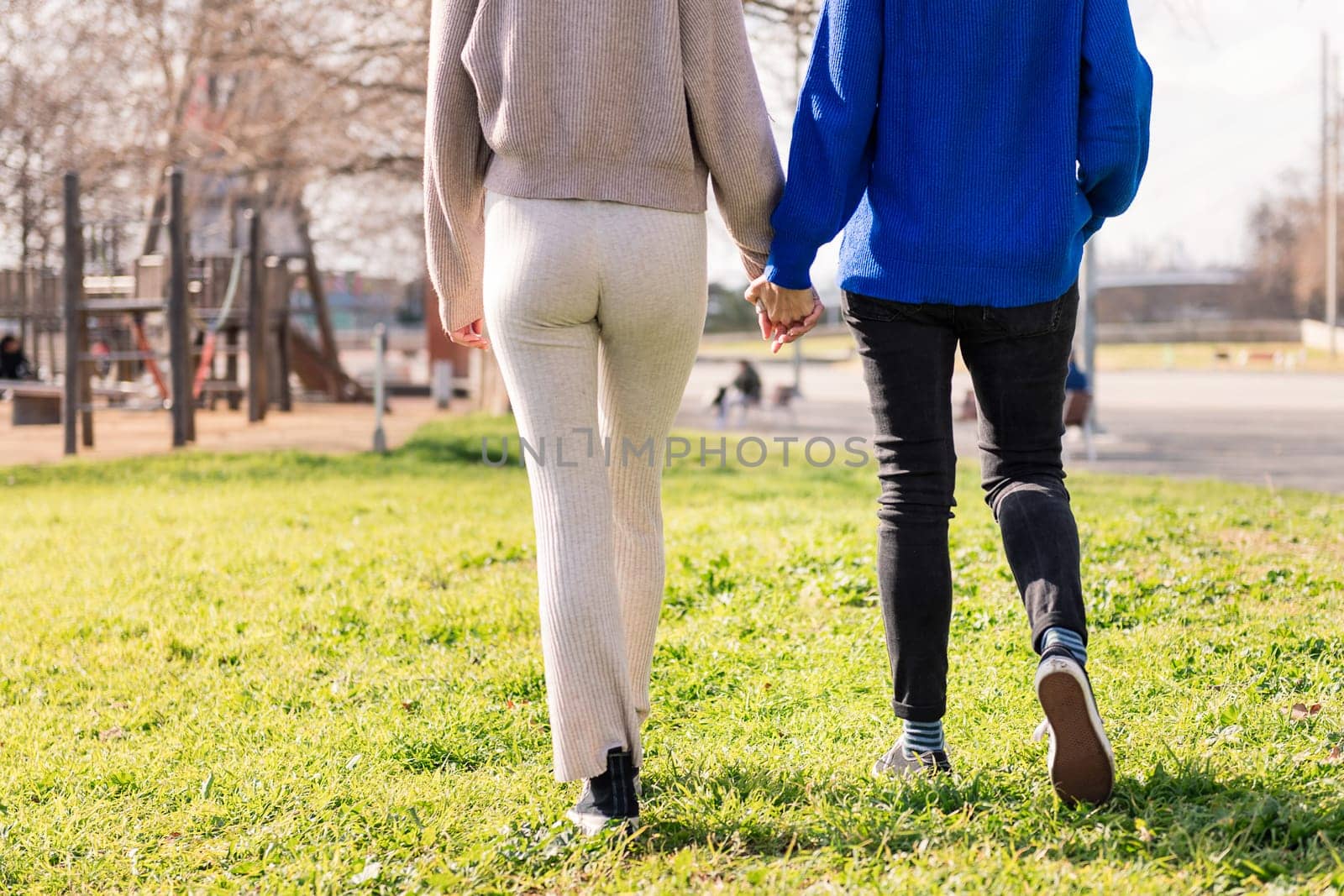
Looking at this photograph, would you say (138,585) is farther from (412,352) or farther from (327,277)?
(412,352)

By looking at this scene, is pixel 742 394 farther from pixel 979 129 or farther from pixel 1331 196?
pixel 1331 196

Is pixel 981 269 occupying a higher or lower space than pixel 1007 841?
higher

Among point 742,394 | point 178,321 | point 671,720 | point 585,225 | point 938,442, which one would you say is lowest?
point 671,720

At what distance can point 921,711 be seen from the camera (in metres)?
2.29

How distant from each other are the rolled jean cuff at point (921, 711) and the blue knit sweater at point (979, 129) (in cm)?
75

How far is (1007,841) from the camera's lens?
6.59 feet

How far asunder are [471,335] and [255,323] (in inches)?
453

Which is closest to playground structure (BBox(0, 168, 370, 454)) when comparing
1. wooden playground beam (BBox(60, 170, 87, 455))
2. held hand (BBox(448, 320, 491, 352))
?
wooden playground beam (BBox(60, 170, 87, 455))

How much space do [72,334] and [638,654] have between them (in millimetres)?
9583

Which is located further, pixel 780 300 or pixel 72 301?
pixel 72 301

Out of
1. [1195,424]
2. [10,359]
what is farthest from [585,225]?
[10,359]

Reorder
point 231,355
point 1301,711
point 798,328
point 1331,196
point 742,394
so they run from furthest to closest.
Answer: point 1331,196 < point 742,394 < point 231,355 < point 1301,711 < point 798,328

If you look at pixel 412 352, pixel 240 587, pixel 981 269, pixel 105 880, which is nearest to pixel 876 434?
pixel 981 269

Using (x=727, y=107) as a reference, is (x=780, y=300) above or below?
below
